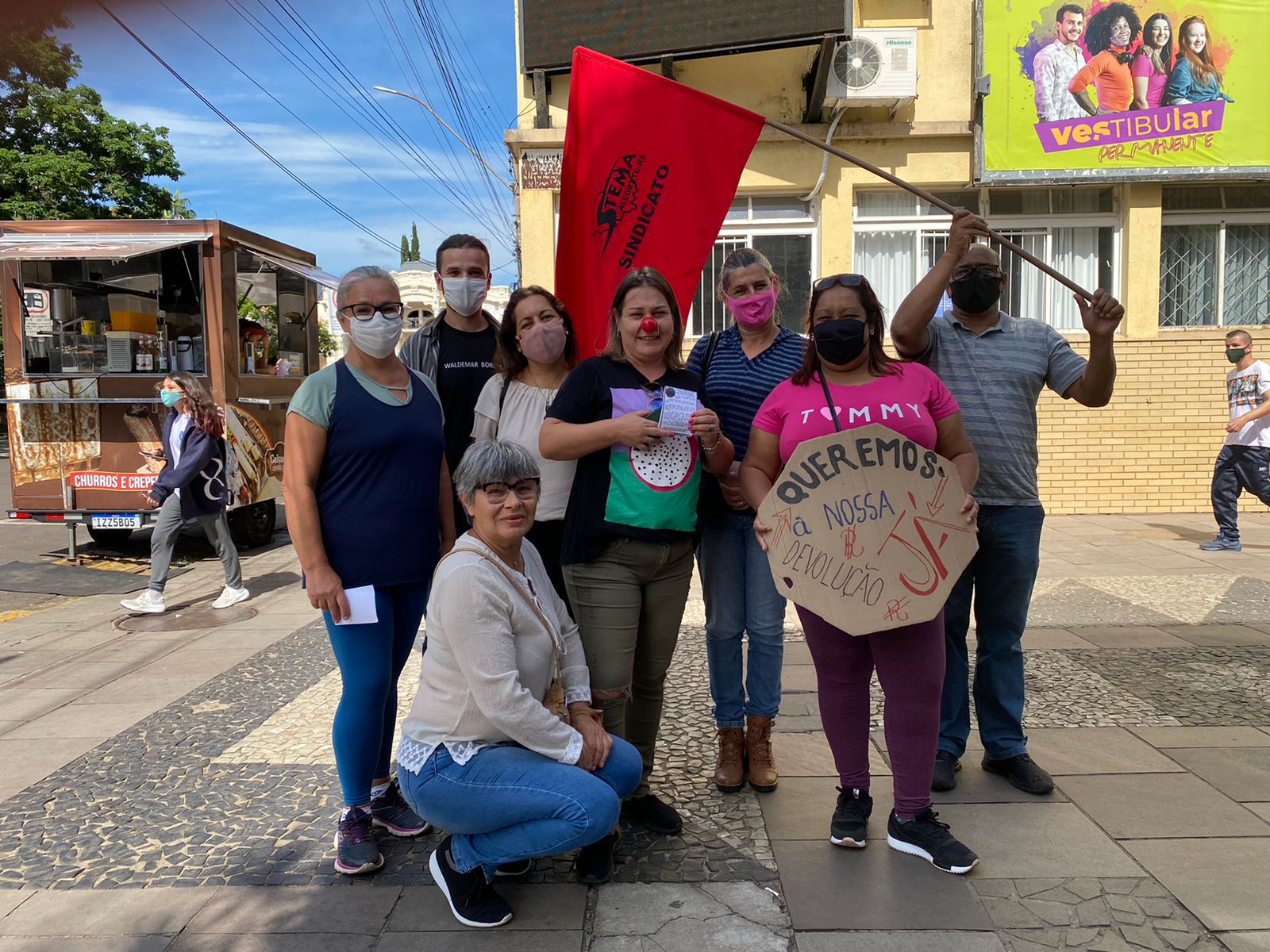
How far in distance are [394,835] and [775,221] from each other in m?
8.88

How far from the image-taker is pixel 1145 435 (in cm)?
1041

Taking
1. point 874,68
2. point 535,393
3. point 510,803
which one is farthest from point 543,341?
point 874,68

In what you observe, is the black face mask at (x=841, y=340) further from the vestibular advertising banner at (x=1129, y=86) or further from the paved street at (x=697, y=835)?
the vestibular advertising banner at (x=1129, y=86)

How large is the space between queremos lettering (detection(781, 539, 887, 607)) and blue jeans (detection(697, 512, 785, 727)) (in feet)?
1.68

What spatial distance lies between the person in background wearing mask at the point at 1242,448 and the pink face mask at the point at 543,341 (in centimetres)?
754

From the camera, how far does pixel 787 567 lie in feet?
8.97

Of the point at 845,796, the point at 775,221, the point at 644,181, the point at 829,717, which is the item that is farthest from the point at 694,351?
the point at 775,221

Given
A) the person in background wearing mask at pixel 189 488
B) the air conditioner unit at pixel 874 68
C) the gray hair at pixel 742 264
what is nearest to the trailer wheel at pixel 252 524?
the person in background wearing mask at pixel 189 488

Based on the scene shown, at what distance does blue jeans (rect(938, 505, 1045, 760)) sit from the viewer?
129 inches

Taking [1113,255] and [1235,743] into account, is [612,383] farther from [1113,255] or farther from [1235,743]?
[1113,255]

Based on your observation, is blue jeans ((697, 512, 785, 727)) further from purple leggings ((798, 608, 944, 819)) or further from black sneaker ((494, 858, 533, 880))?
black sneaker ((494, 858, 533, 880))

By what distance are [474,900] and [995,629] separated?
2104mm

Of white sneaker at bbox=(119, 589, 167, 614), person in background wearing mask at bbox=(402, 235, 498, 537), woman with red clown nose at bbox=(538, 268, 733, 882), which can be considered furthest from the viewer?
white sneaker at bbox=(119, 589, 167, 614)

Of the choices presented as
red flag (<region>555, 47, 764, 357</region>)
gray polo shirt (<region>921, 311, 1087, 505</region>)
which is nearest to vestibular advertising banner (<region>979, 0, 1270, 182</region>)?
red flag (<region>555, 47, 764, 357</region>)
